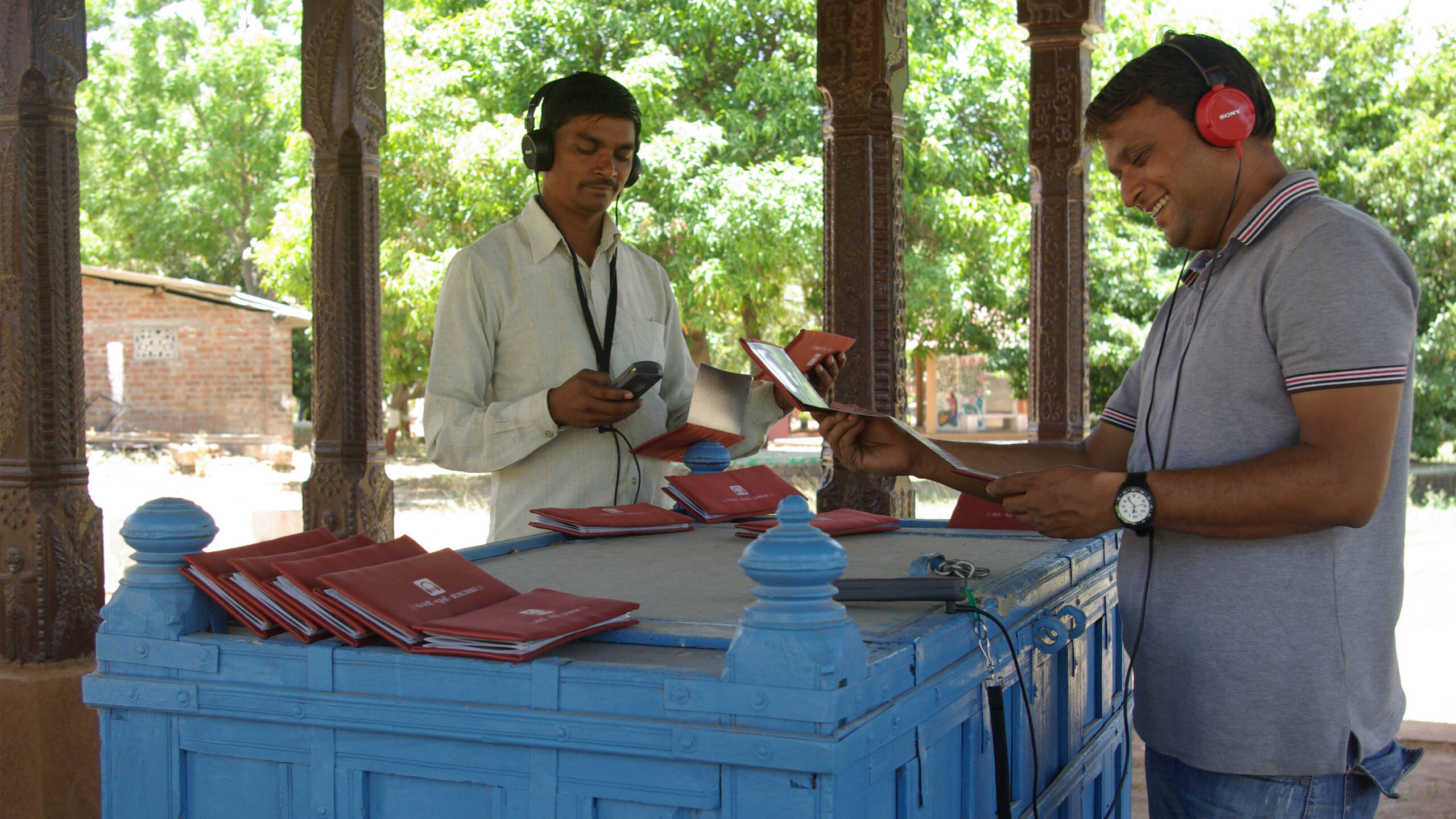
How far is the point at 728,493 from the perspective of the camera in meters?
3.02

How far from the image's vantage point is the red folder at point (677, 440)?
2.87 metres

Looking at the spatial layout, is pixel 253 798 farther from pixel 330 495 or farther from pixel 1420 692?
pixel 1420 692

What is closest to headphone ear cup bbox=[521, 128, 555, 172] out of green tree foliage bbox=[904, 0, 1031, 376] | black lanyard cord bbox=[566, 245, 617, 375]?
black lanyard cord bbox=[566, 245, 617, 375]

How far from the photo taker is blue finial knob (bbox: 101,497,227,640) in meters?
1.60

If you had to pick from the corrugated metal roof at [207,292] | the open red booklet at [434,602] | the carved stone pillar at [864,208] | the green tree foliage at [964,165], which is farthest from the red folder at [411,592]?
the corrugated metal roof at [207,292]

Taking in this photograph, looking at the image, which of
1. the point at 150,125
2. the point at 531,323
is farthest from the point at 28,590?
the point at 150,125

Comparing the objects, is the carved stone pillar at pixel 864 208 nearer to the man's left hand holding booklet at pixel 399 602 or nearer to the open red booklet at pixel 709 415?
the open red booklet at pixel 709 415

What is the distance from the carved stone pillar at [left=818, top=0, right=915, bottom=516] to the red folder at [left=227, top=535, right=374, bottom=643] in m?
2.89

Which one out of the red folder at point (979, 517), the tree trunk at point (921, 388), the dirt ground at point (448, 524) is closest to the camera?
the red folder at point (979, 517)

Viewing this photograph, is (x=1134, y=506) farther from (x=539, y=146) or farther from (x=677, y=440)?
(x=539, y=146)

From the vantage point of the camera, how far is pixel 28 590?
12.3 ft

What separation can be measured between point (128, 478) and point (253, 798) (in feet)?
60.5

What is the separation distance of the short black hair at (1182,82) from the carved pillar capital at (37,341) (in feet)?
10.5

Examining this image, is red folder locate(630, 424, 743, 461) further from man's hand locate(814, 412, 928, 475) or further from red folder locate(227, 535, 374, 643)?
red folder locate(227, 535, 374, 643)
